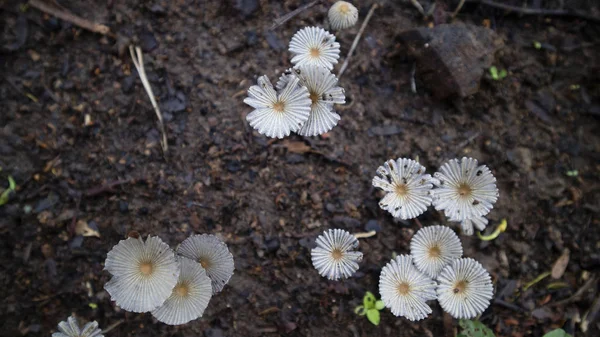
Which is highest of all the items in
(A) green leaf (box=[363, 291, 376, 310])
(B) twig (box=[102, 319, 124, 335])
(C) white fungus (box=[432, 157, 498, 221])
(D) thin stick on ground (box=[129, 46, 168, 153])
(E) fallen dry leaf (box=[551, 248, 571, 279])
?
(D) thin stick on ground (box=[129, 46, 168, 153])

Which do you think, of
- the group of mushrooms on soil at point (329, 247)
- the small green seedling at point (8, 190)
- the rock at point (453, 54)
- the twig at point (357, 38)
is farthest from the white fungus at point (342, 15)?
the small green seedling at point (8, 190)

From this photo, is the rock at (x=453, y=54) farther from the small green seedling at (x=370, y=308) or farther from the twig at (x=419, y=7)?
the small green seedling at (x=370, y=308)

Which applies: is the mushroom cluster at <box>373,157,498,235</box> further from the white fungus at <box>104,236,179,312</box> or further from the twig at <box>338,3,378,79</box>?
the white fungus at <box>104,236,179,312</box>

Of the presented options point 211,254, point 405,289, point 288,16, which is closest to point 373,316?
point 405,289

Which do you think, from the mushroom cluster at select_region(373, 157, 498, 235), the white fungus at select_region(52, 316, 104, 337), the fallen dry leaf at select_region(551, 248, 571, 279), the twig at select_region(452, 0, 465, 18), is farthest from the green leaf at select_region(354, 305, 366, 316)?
the twig at select_region(452, 0, 465, 18)

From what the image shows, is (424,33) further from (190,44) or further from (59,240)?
(59,240)

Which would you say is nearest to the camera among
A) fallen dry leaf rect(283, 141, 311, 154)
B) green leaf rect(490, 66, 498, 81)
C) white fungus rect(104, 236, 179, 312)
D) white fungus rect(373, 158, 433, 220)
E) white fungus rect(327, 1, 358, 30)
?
white fungus rect(104, 236, 179, 312)

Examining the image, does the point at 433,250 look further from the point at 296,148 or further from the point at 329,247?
the point at 296,148
